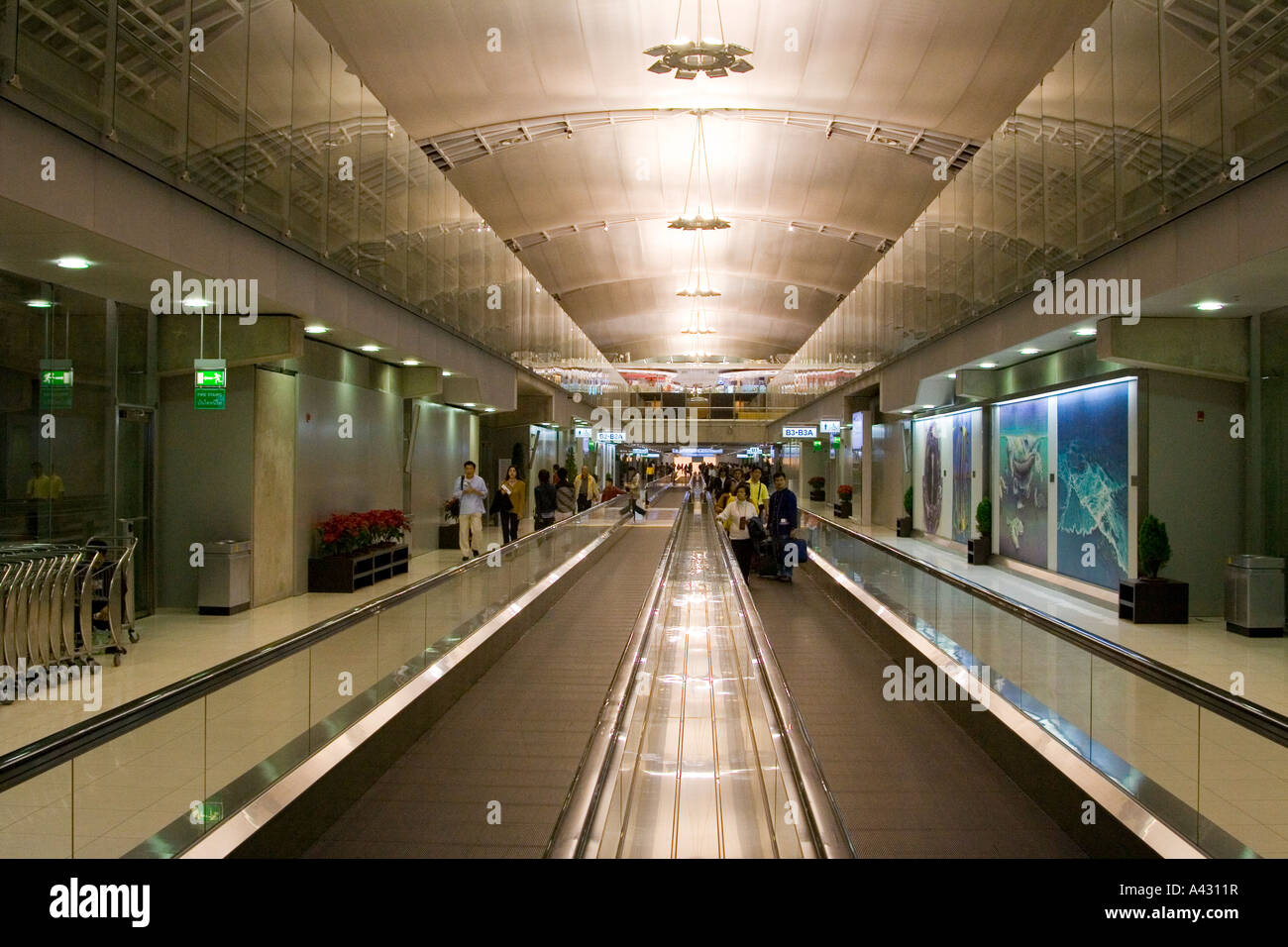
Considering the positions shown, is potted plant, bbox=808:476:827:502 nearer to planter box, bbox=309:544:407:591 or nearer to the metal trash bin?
planter box, bbox=309:544:407:591

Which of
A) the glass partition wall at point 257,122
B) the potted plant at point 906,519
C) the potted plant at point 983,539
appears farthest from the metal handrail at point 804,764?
the potted plant at point 906,519

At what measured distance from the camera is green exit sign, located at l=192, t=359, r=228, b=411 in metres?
11.0

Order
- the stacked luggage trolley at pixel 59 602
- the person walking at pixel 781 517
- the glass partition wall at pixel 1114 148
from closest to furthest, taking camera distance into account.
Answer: the stacked luggage trolley at pixel 59 602 → the glass partition wall at pixel 1114 148 → the person walking at pixel 781 517

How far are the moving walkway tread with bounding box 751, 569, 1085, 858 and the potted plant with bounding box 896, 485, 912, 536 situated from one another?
1457cm

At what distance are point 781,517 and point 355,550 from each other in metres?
6.61

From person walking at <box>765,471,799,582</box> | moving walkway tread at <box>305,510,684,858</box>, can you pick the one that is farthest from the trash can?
person walking at <box>765,471,799,582</box>

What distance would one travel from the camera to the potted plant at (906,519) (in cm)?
2503

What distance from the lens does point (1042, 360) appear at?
1536 centimetres

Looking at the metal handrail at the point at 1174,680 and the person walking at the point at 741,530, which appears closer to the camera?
the metal handrail at the point at 1174,680

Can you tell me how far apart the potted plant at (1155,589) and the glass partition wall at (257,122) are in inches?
417

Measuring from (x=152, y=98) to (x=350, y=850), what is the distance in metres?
6.56

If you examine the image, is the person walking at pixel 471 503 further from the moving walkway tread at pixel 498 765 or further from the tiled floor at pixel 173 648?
the moving walkway tread at pixel 498 765
